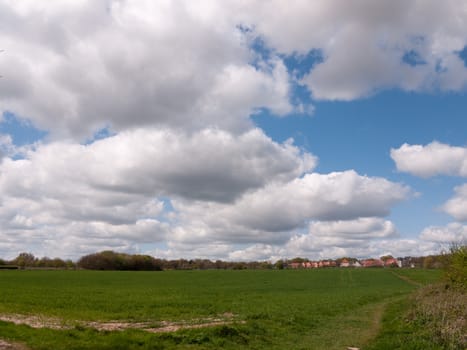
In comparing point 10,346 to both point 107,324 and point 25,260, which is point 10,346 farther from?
point 25,260

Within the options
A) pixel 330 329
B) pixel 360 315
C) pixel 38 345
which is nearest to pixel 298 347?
pixel 330 329

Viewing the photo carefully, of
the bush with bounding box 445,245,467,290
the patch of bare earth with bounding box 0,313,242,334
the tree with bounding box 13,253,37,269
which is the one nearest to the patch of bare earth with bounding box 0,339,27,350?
the patch of bare earth with bounding box 0,313,242,334

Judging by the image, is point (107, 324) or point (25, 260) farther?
point (25, 260)

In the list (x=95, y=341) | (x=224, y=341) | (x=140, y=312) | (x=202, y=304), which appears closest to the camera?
(x=95, y=341)

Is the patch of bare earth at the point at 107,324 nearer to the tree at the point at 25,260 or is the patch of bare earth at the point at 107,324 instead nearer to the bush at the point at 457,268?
the bush at the point at 457,268

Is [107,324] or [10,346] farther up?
[10,346]

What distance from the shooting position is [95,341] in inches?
619

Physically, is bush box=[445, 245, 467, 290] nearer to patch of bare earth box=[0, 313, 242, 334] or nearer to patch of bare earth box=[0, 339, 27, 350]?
patch of bare earth box=[0, 313, 242, 334]

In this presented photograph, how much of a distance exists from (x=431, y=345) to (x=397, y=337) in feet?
7.00

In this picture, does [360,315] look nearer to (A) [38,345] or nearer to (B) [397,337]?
(B) [397,337]

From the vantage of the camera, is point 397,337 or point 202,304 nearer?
point 397,337

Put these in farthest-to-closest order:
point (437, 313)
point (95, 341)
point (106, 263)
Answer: point (106, 263) → point (437, 313) → point (95, 341)

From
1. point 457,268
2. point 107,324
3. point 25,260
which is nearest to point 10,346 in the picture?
point 107,324

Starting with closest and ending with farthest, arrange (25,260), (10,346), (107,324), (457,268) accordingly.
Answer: (10,346) < (107,324) < (457,268) < (25,260)
